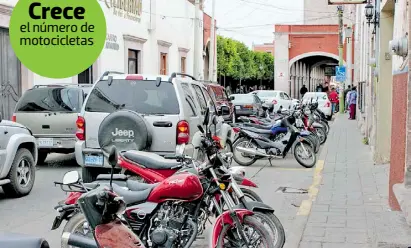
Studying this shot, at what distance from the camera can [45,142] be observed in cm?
1193

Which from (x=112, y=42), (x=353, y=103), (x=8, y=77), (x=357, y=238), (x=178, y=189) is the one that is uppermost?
(x=112, y=42)

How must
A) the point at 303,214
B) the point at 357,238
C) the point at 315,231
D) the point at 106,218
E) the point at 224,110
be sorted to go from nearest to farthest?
the point at 106,218 < the point at 357,238 < the point at 315,231 < the point at 303,214 < the point at 224,110

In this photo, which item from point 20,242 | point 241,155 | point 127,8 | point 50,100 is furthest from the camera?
point 127,8

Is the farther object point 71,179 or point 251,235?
point 251,235

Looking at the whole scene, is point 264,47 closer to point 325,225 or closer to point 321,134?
point 321,134

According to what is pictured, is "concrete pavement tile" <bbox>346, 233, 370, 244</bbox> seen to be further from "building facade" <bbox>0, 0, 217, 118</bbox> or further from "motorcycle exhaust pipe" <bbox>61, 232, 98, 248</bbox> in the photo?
"building facade" <bbox>0, 0, 217, 118</bbox>

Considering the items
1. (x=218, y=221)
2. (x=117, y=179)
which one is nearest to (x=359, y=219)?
(x=218, y=221)

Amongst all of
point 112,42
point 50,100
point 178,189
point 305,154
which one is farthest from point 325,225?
point 112,42

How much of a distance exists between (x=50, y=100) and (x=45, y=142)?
3.02ft

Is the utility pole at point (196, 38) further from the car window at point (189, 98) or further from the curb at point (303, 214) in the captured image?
the car window at point (189, 98)

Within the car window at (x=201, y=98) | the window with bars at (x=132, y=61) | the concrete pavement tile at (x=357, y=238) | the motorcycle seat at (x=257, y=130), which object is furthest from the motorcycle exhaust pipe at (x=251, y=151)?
the window with bars at (x=132, y=61)

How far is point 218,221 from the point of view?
5336mm

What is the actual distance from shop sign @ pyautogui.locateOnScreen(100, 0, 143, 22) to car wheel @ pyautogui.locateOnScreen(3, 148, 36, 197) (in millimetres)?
14856

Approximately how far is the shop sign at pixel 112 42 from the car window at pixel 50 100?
11199mm
